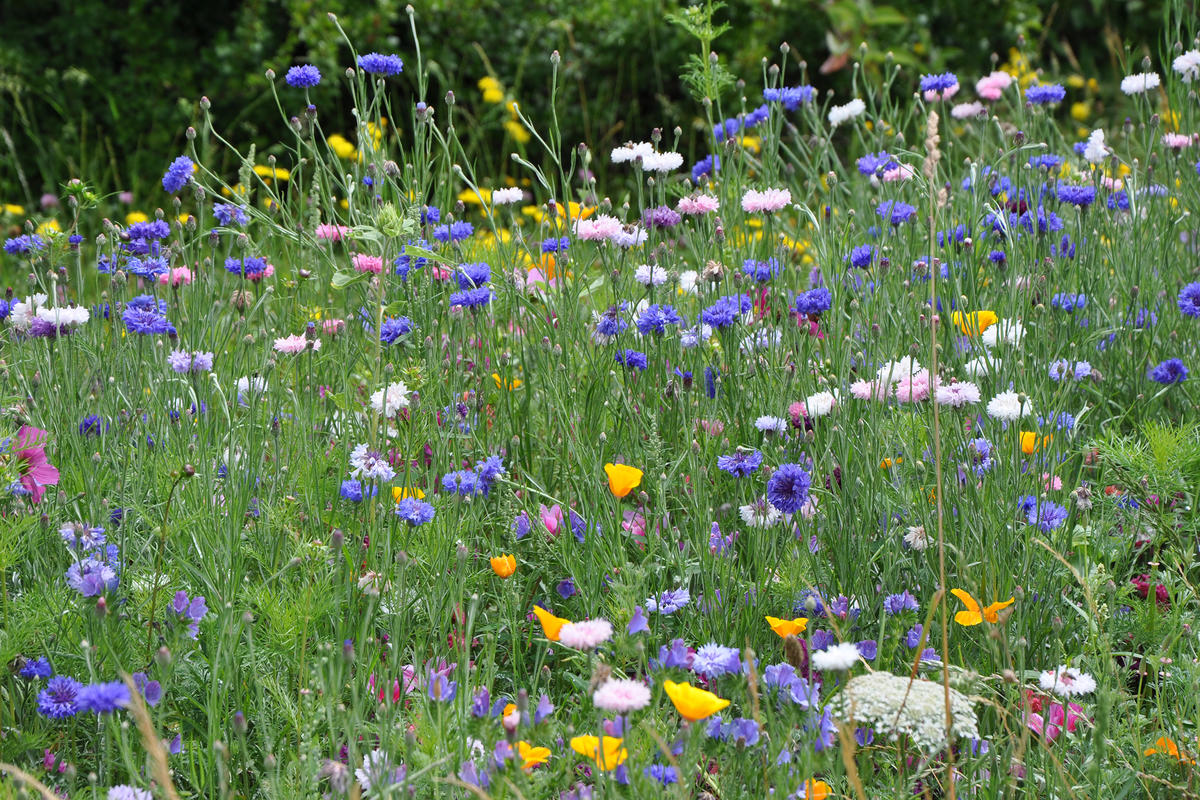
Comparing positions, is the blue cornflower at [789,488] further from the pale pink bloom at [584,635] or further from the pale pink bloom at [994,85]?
the pale pink bloom at [994,85]

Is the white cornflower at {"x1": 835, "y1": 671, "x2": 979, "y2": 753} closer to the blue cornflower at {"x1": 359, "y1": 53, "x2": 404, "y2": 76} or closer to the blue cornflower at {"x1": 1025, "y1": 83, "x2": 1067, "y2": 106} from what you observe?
the blue cornflower at {"x1": 359, "y1": 53, "x2": 404, "y2": 76}

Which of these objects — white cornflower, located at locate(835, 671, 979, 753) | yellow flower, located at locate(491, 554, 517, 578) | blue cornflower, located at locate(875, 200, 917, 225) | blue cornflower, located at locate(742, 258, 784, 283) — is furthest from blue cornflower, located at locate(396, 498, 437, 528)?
blue cornflower, located at locate(875, 200, 917, 225)

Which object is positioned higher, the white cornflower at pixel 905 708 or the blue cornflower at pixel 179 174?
the blue cornflower at pixel 179 174

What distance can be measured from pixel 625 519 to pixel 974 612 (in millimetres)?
688

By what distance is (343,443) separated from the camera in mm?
2066

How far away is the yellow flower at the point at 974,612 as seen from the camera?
1659mm

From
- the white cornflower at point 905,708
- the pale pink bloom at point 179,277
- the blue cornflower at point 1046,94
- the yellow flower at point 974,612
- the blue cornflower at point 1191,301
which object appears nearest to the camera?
the white cornflower at point 905,708

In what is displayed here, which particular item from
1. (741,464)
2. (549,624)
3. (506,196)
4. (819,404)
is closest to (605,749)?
(549,624)

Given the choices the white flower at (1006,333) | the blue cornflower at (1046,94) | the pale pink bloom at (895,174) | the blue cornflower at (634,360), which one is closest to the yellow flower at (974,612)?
the white flower at (1006,333)

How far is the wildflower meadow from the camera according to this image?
1476mm

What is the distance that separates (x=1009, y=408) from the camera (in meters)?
1.76

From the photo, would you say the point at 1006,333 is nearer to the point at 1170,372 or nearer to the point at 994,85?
the point at 1170,372

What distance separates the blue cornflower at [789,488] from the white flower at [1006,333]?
1.65 feet

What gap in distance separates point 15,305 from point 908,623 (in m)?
1.74
